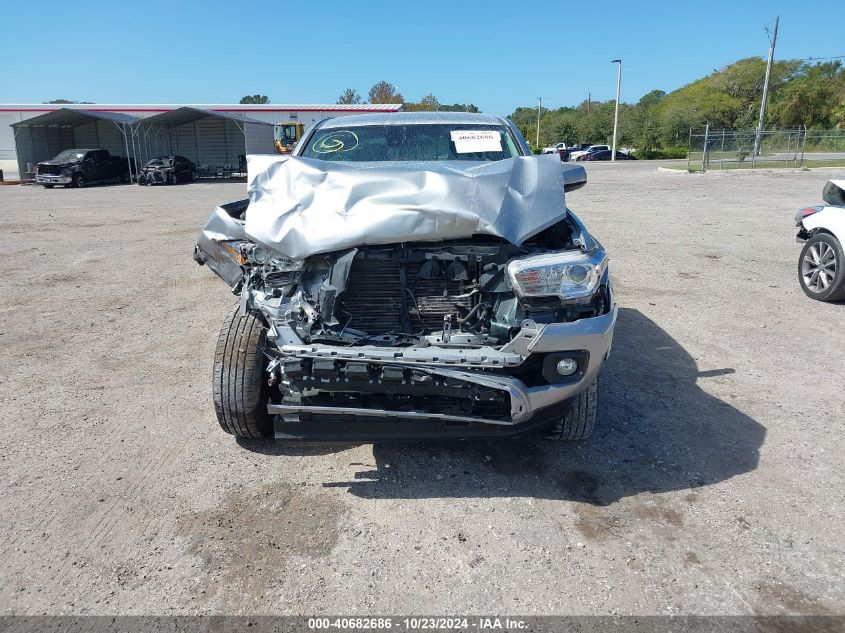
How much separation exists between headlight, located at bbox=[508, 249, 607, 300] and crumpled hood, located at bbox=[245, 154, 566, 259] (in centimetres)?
18

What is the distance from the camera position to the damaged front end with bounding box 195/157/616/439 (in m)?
2.88

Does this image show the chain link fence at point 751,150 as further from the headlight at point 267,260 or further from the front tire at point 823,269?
the headlight at point 267,260

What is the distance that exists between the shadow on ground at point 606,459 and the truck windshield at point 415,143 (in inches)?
80.9

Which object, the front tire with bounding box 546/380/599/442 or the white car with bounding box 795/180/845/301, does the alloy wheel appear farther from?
the front tire with bounding box 546/380/599/442

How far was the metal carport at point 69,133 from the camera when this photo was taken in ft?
94.0

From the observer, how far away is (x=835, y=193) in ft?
22.1

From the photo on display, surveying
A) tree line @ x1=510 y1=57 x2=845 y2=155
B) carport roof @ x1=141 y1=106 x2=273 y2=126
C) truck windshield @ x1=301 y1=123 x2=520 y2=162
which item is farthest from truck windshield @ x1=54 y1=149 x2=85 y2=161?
tree line @ x1=510 y1=57 x2=845 y2=155

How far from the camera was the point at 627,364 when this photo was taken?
4.98 m

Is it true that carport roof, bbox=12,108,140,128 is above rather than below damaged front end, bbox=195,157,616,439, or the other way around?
above

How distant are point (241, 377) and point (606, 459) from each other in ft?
7.08

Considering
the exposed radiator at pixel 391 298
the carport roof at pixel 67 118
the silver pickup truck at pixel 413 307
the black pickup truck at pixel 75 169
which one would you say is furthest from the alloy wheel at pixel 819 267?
the carport roof at pixel 67 118

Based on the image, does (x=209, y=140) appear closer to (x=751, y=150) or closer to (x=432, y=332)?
(x=751, y=150)

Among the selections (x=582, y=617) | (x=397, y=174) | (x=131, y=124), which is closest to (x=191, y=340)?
(x=397, y=174)

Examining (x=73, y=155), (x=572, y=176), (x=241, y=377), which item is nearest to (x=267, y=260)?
(x=241, y=377)
